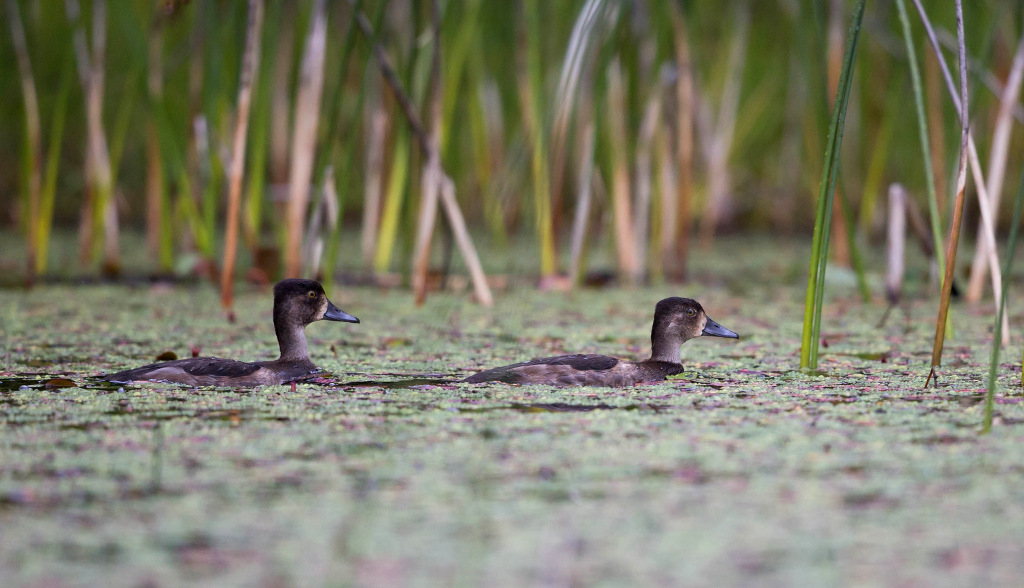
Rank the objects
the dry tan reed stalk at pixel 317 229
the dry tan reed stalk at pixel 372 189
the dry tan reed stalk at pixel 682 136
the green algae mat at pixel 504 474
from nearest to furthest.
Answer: the green algae mat at pixel 504 474 < the dry tan reed stalk at pixel 317 229 < the dry tan reed stalk at pixel 682 136 < the dry tan reed stalk at pixel 372 189

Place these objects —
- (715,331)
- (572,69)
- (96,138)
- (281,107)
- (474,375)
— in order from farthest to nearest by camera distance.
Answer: (281,107), (96,138), (715,331), (474,375), (572,69)

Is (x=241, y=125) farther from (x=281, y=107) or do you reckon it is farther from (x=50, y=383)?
(x=281, y=107)

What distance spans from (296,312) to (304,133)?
5.61 ft

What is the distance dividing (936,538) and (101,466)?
1648 mm

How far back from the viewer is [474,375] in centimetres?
384

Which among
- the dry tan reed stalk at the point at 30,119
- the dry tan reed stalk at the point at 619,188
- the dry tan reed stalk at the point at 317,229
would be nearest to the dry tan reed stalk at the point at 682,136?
the dry tan reed stalk at the point at 619,188

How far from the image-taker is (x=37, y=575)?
203 cm

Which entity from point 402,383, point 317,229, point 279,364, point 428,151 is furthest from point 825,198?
point 317,229

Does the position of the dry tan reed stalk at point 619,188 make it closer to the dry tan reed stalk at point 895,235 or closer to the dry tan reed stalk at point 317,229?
the dry tan reed stalk at point 895,235

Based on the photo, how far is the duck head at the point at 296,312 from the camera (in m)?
4.15

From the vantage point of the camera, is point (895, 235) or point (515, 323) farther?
point (895, 235)

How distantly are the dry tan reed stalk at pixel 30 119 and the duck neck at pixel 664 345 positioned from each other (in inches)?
129

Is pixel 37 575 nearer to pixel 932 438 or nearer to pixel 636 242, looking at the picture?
pixel 932 438

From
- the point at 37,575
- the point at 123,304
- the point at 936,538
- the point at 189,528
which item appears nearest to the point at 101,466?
the point at 189,528
